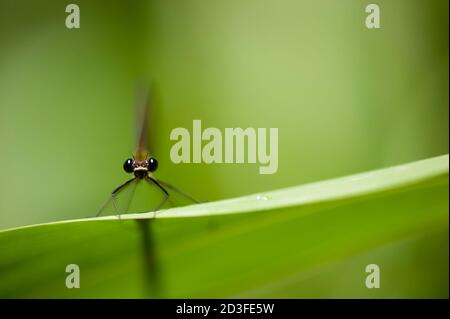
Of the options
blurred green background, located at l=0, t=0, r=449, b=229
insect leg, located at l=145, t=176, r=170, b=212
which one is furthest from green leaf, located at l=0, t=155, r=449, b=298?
blurred green background, located at l=0, t=0, r=449, b=229

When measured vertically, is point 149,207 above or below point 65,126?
below

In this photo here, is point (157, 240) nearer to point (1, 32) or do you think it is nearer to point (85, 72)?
point (85, 72)

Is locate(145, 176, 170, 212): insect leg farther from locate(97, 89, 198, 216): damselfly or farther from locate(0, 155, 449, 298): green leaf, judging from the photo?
locate(0, 155, 449, 298): green leaf

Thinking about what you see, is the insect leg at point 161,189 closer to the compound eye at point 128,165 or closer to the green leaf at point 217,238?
the compound eye at point 128,165

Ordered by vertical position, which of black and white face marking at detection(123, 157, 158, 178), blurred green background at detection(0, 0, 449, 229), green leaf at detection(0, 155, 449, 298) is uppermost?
blurred green background at detection(0, 0, 449, 229)

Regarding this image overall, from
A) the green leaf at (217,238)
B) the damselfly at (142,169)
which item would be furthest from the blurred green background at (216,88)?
the green leaf at (217,238)

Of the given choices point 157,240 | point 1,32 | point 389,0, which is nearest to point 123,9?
point 1,32
